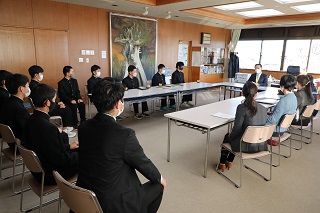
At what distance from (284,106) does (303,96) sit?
1191 mm

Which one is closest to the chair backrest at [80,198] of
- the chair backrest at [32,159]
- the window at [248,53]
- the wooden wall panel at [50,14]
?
the chair backrest at [32,159]

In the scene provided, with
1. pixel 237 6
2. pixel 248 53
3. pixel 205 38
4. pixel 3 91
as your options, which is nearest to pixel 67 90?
pixel 3 91

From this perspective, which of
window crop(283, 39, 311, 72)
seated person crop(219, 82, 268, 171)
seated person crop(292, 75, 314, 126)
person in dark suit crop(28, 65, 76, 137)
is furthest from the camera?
window crop(283, 39, 311, 72)

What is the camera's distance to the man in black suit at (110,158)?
136cm

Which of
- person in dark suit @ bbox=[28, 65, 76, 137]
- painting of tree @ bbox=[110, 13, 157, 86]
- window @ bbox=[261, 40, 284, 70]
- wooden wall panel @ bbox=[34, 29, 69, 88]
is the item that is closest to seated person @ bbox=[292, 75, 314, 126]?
person in dark suit @ bbox=[28, 65, 76, 137]

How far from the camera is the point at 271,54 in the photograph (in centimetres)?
1023

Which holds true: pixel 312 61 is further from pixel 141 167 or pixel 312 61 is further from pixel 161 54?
pixel 141 167

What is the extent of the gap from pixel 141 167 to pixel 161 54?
291 inches

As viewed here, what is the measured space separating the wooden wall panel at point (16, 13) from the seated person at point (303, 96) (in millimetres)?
5889

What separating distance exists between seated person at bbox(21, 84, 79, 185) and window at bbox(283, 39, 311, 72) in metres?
10.2

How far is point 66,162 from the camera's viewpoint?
1.96 meters

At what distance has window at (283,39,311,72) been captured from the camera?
369 inches

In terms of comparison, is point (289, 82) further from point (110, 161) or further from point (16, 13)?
point (16, 13)

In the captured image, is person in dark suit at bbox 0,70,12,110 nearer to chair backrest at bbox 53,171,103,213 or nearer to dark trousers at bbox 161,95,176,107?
chair backrest at bbox 53,171,103,213
